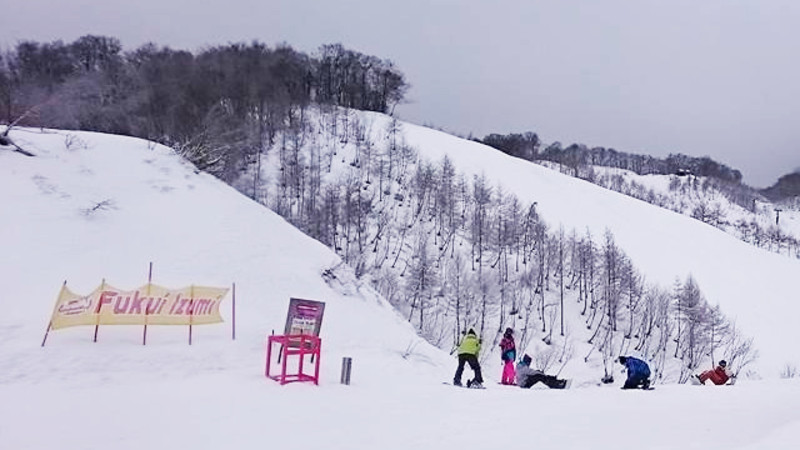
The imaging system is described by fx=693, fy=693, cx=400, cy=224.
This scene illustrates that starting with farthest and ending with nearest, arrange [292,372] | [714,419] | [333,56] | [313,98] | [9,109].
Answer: [333,56], [313,98], [9,109], [292,372], [714,419]

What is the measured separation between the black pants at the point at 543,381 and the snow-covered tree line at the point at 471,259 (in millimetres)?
33076

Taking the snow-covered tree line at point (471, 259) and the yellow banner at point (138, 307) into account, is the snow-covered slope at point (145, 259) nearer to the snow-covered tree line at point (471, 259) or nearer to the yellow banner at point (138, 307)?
the yellow banner at point (138, 307)

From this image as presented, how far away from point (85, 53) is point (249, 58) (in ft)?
66.0

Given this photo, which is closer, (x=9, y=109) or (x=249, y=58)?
(x=9, y=109)

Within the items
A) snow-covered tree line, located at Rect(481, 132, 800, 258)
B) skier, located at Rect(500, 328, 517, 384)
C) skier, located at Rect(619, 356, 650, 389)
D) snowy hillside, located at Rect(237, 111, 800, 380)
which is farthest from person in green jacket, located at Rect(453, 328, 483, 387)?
snow-covered tree line, located at Rect(481, 132, 800, 258)

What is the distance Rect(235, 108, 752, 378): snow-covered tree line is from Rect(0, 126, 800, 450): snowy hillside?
28.2 m

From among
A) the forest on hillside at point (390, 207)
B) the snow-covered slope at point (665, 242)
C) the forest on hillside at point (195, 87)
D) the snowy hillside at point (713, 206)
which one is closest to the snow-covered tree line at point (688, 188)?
the snowy hillside at point (713, 206)

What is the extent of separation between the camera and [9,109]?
32.7 metres

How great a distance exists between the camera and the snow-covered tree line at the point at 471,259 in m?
59.6

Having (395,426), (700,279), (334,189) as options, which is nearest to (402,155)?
(334,189)

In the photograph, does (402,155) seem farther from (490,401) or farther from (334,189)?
(490,401)

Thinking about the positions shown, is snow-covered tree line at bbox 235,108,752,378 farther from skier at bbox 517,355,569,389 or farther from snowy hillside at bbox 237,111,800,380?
skier at bbox 517,355,569,389

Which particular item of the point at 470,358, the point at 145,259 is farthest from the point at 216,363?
the point at 145,259

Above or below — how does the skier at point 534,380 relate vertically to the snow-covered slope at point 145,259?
below
